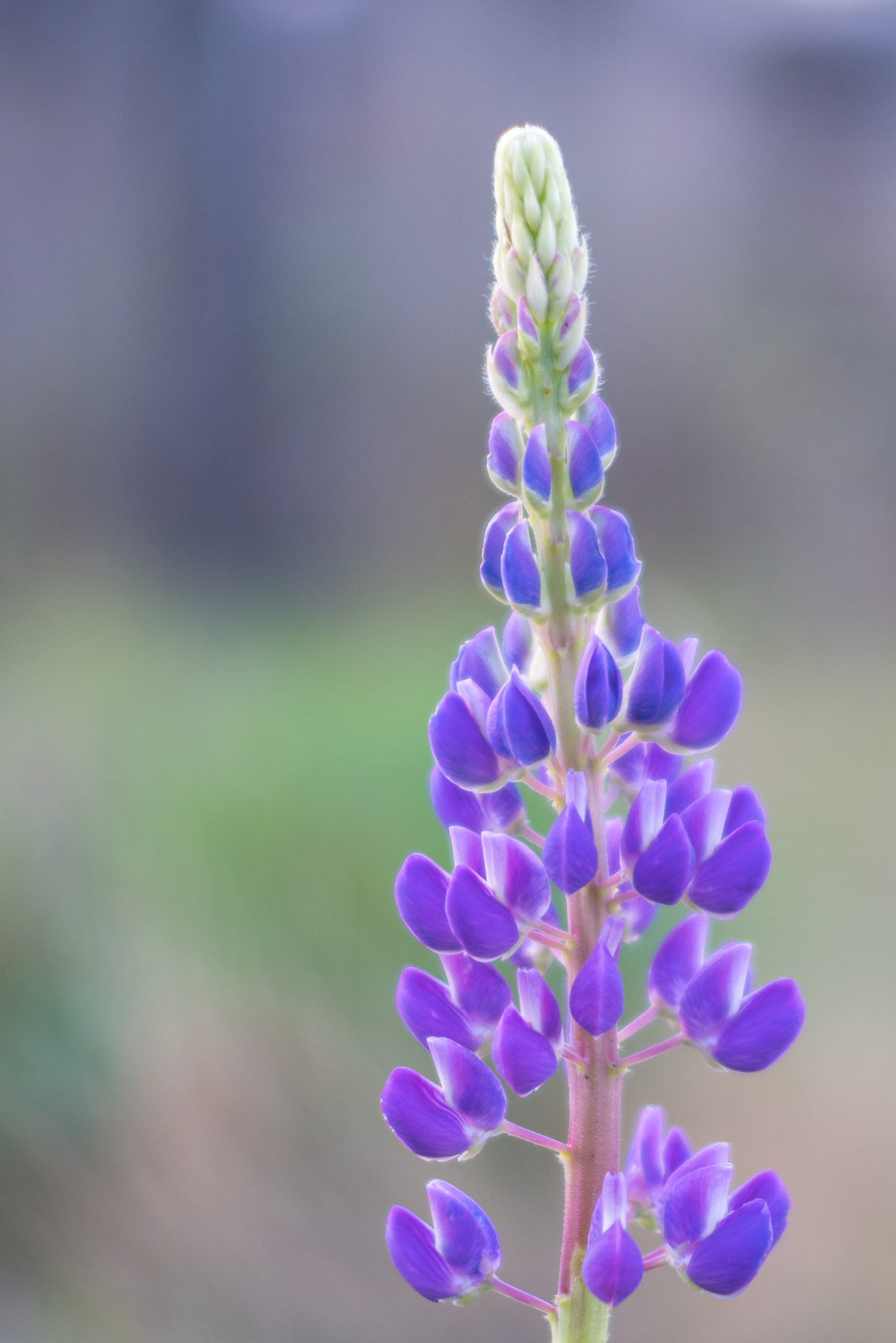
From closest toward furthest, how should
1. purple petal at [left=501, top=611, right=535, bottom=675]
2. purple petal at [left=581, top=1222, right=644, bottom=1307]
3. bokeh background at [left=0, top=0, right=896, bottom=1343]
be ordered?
purple petal at [left=581, top=1222, right=644, bottom=1307], purple petal at [left=501, top=611, right=535, bottom=675], bokeh background at [left=0, top=0, right=896, bottom=1343]

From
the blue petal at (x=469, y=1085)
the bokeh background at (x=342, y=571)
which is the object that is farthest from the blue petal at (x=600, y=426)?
the bokeh background at (x=342, y=571)

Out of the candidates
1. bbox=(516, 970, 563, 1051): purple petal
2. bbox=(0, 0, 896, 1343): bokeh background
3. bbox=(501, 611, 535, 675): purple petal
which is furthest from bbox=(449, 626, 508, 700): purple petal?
bbox=(0, 0, 896, 1343): bokeh background

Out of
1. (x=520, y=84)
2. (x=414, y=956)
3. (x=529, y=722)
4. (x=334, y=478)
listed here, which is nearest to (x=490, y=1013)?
(x=529, y=722)

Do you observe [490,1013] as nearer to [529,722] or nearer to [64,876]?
[529,722]

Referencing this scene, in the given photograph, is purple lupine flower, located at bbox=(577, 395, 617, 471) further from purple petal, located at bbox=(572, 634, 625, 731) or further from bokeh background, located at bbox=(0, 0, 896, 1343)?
bokeh background, located at bbox=(0, 0, 896, 1343)

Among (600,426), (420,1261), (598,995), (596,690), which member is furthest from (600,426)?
(420,1261)
